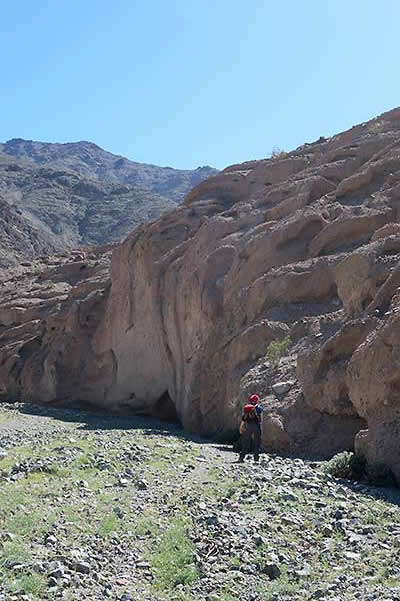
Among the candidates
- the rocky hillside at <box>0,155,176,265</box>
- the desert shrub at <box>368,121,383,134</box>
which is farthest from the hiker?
the rocky hillside at <box>0,155,176,265</box>

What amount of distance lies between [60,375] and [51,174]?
292 ft

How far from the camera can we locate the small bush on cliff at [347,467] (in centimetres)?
1288

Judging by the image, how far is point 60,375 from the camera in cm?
3459

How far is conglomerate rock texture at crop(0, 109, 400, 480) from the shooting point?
15359 millimetres

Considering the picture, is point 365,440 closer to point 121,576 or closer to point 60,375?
point 121,576

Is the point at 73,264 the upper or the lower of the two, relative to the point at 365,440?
upper

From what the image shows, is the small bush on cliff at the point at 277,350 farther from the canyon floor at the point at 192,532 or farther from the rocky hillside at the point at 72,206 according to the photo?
the rocky hillside at the point at 72,206

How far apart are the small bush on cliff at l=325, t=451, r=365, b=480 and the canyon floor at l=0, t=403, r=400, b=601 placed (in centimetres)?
34

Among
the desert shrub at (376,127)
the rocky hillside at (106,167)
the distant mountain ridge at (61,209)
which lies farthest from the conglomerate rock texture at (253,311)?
the rocky hillside at (106,167)

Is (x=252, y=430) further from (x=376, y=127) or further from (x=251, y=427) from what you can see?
(x=376, y=127)

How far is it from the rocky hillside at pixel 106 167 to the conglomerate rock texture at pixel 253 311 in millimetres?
104903

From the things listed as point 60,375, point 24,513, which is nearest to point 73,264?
point 60,375

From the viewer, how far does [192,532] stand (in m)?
9.41

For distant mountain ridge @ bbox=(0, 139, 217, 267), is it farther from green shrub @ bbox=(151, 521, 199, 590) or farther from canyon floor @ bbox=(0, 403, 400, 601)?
green shrub @ bbox=(151, 521, 199, 590)
